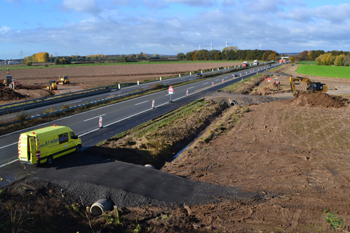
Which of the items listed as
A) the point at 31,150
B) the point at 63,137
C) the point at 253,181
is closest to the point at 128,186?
the point at 31,150

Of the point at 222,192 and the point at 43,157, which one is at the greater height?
the point at 43,157

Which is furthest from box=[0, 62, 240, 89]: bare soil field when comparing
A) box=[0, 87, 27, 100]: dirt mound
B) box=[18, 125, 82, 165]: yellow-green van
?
box=[18, 125, 82, 165]: yellow-green van

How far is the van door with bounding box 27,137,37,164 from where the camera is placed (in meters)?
13.1


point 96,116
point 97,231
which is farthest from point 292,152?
point 96,116

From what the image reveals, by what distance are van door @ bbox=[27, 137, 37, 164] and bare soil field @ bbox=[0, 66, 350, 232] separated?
7.43 feet

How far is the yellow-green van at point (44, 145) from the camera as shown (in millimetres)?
13250

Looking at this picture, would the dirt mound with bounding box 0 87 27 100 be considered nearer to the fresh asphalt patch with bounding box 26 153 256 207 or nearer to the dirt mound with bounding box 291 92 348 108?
the fresh asphalt patch with bounding box 26 153 256 207

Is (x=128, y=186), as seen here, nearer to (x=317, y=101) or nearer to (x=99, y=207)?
(x=99, y=207)

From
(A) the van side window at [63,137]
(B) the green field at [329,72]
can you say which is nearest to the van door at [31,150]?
(A) the van side window at [63,137]

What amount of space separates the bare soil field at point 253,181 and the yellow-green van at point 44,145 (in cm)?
226

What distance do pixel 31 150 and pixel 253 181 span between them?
1071 cm

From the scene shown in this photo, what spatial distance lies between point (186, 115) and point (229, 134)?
6.70m

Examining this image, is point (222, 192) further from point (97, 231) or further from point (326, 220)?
point (97, 231)

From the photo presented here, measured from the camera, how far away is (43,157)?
530 inches
